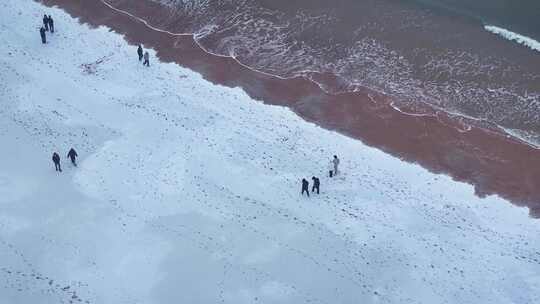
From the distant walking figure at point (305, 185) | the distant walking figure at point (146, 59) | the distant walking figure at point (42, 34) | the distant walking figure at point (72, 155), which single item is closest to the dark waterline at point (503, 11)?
the distant walking figure at point (146, 59)

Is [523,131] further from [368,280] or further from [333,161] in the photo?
[368,280]

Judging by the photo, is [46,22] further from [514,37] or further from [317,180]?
[514,37]

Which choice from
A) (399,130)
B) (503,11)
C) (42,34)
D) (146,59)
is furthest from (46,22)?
(503,11)

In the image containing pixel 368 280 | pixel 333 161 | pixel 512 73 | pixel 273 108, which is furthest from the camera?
pixel 512 73

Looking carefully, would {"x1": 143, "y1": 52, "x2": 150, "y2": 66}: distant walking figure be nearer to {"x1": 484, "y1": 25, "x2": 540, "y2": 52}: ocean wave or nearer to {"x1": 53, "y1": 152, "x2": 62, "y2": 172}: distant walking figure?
{"x1": 53, "y1": 152, "x2": 62, "y2": 172}: distant walking figure

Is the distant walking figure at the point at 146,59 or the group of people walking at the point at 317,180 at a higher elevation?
the distant walking figure at the point at 146,59

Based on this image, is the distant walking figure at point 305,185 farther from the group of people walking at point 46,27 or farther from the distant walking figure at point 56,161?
the group of people walking at point 46,27

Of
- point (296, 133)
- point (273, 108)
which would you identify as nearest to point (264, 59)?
point (273, 108)
